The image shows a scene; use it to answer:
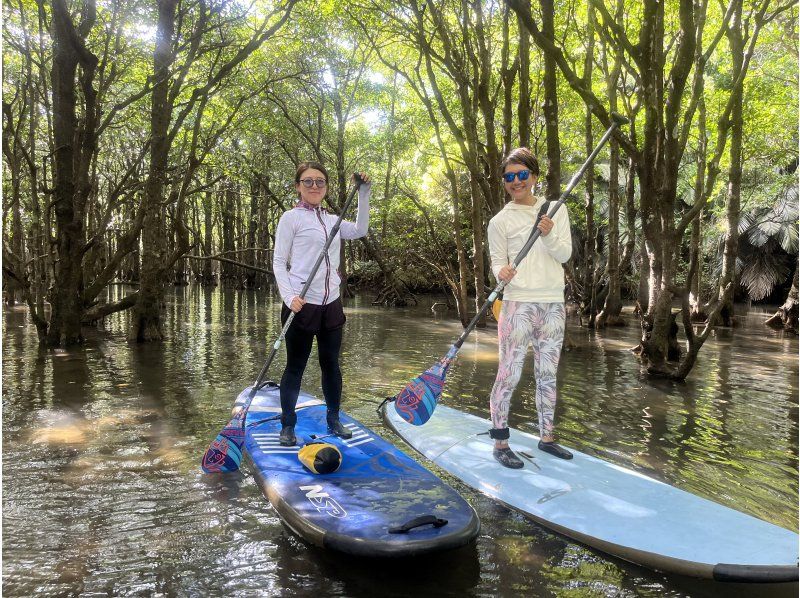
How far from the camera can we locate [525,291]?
3959mm

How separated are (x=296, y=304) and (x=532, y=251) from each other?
165 centimetres

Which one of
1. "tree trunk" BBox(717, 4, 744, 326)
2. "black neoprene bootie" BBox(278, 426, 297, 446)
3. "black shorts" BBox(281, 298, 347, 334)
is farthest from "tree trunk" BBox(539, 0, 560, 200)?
"black neoprene bootie" BBox(278, 426, 297, 446)

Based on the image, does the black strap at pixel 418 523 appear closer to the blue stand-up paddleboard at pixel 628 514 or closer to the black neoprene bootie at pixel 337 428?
the blue stand-up paddleboard at pixel 628 514

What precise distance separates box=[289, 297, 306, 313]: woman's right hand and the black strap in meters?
1.67

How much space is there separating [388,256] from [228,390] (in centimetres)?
1981

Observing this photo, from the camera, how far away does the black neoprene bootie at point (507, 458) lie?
156 inches

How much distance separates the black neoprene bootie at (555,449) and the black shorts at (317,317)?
5.67 ft

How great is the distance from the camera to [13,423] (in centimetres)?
566

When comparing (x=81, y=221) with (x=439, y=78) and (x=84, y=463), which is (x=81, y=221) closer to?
(x=84, y=463)

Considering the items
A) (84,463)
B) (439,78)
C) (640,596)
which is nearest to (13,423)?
(84,463)

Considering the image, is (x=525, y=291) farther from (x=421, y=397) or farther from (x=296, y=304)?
(x=296, y=304)

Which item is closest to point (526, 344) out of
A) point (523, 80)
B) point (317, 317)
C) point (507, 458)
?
point (507, 458)

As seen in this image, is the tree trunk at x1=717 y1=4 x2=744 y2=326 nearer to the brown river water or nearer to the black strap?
the brown river water

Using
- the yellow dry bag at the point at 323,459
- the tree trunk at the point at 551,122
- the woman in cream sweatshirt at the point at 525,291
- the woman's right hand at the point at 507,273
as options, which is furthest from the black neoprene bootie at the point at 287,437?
the tree trunk at the point at 551,122
